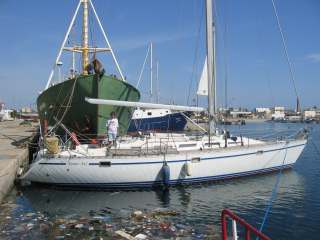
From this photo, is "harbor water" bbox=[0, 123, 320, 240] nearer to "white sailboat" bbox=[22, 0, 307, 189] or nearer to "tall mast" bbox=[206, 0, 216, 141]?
"white sailboat" bbox=[22, 0, 307, 189]

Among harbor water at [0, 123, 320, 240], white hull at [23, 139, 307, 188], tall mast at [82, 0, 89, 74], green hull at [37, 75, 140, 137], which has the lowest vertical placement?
harbor water at [0, 123, 320, 240]

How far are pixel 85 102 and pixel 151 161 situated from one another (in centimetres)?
527

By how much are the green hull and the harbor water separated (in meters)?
4.49

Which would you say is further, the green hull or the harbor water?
the green hull

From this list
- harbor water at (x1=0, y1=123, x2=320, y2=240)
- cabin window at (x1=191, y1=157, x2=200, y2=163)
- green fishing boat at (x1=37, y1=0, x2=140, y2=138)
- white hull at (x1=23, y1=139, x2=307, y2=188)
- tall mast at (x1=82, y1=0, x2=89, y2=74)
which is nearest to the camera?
harbor water at (x1=0, y1=123, x2=320, y2=240)

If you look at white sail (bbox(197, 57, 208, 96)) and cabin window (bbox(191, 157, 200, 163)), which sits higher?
white sail (bbox(197, 57, 208, 96))

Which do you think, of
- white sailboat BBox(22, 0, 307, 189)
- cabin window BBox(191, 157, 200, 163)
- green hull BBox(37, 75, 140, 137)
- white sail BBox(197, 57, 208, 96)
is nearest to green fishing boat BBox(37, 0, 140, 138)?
green hull BBox(37, 75, 140, 137)

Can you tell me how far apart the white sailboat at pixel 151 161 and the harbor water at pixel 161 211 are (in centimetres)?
45

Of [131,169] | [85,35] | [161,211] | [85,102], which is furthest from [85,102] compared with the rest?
[161,211]

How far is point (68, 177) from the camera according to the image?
1584cm

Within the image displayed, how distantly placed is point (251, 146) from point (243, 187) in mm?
2493

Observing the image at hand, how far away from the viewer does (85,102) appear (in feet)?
63.4

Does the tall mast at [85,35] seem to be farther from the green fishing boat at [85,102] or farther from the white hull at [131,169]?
the white hull at [131,169]

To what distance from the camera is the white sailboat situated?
15.7 m
